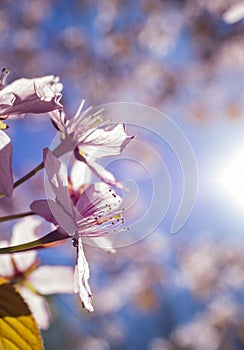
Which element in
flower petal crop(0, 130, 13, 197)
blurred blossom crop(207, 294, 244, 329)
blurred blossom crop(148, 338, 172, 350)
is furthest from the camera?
blurred blossom crop(148, 338, 172, 350)

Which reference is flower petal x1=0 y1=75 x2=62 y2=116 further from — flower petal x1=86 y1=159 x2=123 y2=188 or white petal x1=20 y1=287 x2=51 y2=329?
white petal x1=20 y1=287 x2=51 y2=329

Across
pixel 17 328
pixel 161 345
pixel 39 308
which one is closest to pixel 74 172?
pixel 17 328

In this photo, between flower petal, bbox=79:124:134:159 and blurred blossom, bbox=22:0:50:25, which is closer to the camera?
flower petal, bbox=79:124:134:159

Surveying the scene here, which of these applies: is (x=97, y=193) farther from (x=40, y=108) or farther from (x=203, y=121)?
(x=203, y=121)

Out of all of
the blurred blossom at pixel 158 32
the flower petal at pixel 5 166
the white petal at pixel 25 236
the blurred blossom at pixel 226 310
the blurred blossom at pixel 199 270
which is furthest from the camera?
the blurred blossom at pixel 199 270

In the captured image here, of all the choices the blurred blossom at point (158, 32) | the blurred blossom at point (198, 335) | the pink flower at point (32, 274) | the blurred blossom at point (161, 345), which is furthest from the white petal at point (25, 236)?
the blurred blossom at point (161, 345)

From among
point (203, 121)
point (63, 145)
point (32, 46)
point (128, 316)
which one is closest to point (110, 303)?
point (128, 316)

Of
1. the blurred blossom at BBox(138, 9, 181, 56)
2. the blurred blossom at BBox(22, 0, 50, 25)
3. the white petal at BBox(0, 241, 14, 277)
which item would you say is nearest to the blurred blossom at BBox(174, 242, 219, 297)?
the blurred blossom at BBox(138, 9, 181, 56)

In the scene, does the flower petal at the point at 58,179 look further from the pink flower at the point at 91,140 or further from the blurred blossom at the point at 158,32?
the blurred blossom at the point at 158,32

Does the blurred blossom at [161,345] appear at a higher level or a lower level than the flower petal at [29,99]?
lower
